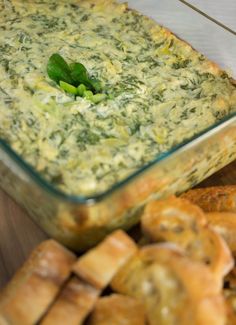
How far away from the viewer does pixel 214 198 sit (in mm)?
1898

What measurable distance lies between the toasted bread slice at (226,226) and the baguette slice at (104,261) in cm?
31

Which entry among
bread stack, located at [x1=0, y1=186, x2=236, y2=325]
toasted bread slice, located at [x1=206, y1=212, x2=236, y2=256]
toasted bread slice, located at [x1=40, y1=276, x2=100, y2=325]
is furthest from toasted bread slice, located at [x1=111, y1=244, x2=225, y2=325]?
toasted bread slice, located at [x1=206, y1=212, x2=236, y2=256]

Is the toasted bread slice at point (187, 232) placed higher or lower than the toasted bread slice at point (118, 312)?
higher

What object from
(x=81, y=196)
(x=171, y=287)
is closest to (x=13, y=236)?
(x=81, y=196)

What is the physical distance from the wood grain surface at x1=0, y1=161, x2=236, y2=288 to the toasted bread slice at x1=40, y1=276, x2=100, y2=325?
350 millimetres

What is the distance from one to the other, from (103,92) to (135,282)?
0.84 meters

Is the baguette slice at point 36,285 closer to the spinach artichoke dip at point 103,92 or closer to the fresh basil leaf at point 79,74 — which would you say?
the spinach artichoke dip at point 103,92

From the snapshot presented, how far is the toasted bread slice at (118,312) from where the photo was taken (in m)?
1.47

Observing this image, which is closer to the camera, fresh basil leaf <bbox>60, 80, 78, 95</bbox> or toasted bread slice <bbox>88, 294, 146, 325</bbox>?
toasted bread slice <bbox>88, 294, 146, 325</bbox>

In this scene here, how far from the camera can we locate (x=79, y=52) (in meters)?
2.31

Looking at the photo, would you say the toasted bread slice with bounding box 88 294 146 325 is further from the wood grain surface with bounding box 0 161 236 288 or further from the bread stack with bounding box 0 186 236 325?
the wood grain surface with bounding box 0 161 236 288

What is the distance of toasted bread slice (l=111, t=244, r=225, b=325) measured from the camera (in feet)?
4.62

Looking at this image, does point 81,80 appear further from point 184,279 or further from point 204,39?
point 184,279

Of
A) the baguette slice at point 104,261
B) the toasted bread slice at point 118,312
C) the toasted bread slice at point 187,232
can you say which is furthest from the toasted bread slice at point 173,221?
the toasted bread slice at point 118,312
